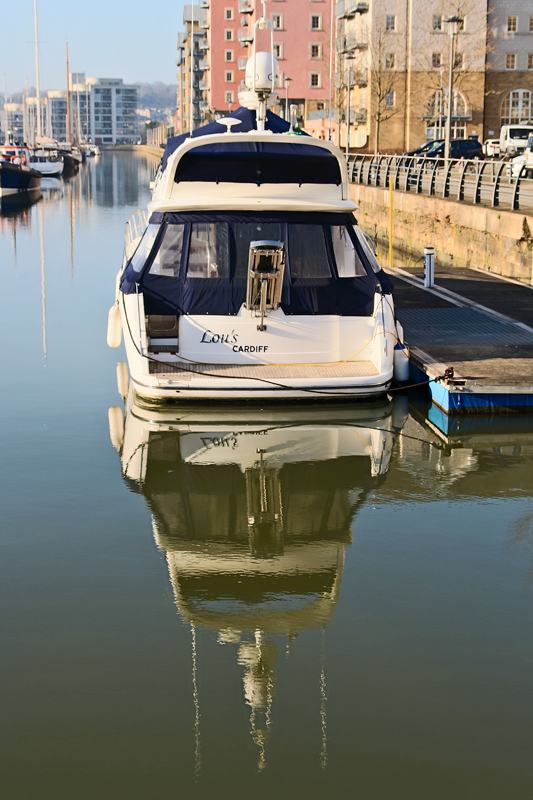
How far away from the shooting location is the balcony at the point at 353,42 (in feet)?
228

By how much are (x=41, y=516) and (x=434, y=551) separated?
3141mm

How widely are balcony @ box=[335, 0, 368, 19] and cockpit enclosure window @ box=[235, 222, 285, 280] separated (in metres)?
62.5

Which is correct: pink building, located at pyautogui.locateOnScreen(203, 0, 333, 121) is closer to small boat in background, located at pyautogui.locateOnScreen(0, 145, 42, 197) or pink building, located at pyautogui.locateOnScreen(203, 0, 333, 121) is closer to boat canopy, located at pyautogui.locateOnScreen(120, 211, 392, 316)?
small boat in background, located at pyautogui.locateOnScreen(0, 145, 42, 197)

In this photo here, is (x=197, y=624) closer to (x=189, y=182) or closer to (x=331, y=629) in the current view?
(x=331, y=629)

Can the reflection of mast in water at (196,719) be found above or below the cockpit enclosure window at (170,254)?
below

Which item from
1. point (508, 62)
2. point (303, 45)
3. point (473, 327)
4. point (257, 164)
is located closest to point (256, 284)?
point (257, 164)

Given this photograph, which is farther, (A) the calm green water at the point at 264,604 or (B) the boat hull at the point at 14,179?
(B) the boat hull at the point at 14,179

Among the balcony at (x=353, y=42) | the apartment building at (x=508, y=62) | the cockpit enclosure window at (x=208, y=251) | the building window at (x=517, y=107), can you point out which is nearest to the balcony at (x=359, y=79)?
the balcony at (x=353, y=42)

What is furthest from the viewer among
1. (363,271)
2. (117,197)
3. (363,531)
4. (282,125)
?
(117,197)

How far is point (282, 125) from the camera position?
16391mm

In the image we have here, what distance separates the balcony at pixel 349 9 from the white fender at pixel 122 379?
199ft

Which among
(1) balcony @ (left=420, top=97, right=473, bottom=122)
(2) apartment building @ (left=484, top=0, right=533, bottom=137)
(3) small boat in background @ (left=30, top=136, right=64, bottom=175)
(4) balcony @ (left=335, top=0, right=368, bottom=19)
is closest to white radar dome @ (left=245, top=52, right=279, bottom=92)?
(1) balcony @ (left=420, top=97, right=473, bottom=122)

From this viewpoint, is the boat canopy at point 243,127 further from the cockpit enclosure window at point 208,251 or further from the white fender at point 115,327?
the cockpit enclosure window at point 208,251

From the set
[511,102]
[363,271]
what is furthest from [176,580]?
[511,102]
